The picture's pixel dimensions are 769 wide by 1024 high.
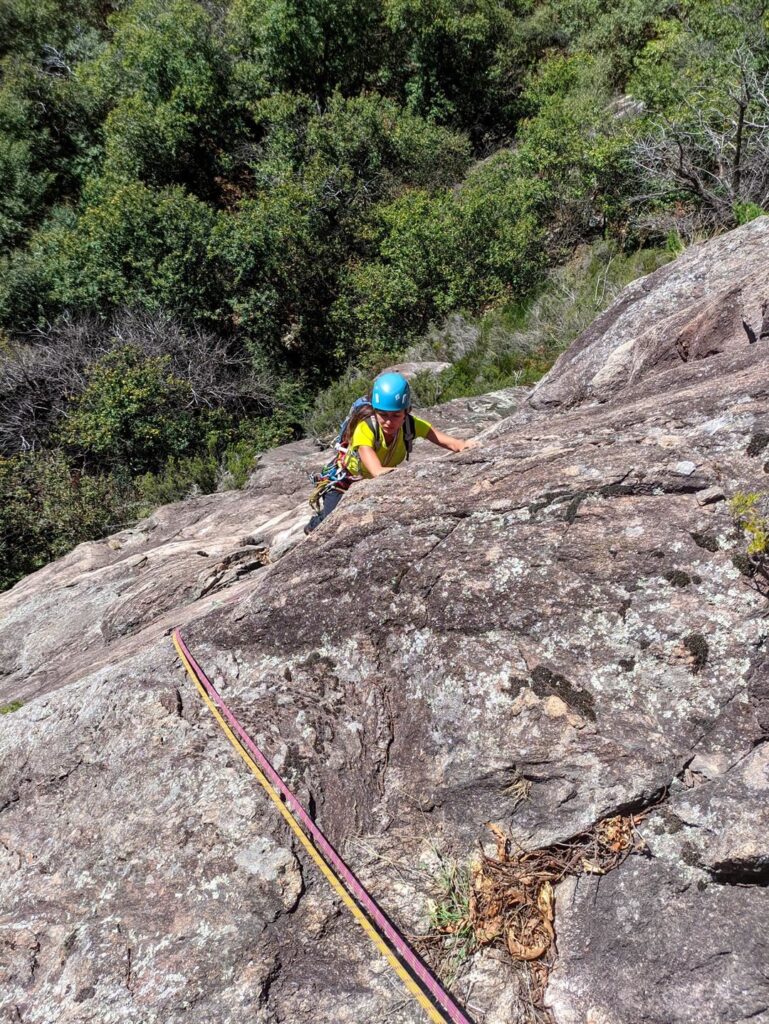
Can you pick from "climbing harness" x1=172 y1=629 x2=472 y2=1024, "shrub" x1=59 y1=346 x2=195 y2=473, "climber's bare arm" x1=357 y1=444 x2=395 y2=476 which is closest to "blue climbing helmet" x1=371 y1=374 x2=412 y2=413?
"climber's bare arm" x1=357 y1=444 x2=395 y2=476

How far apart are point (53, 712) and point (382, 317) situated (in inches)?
544

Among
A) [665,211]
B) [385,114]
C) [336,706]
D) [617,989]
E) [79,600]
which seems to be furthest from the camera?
[385,114]

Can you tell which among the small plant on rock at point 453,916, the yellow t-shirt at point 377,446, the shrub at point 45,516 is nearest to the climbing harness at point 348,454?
the yellow t-shirt at point 377,446

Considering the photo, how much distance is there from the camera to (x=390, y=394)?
4.47m

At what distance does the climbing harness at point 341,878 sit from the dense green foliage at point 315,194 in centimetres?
897

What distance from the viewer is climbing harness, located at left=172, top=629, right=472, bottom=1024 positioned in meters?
2.52

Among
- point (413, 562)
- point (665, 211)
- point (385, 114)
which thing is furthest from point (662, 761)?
point (385, 114)

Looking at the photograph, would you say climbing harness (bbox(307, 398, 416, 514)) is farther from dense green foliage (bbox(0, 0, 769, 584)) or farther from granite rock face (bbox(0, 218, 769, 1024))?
dense green foliage (bbox(0, 0, 769, 584))

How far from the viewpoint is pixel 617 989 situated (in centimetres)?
246

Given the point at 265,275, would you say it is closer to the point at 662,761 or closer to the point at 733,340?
the point at 733,340

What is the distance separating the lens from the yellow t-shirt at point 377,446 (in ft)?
15.3

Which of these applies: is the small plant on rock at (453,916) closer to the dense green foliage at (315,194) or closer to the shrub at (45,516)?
the dense green foliage at (315,194)

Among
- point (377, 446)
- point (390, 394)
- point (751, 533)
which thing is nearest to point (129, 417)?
point (377, 446)

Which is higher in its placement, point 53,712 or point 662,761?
point 53,712
